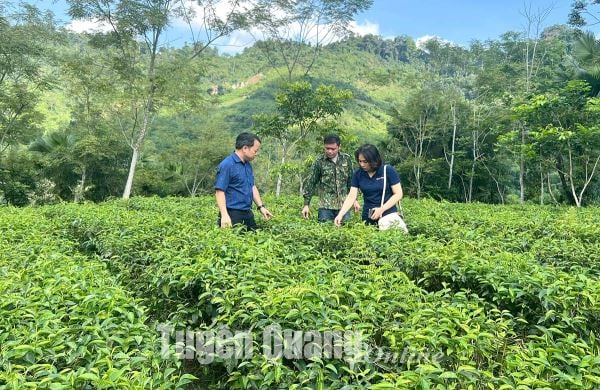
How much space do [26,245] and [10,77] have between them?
17233 millimetres

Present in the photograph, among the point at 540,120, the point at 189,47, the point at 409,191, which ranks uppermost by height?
the point at 189,47

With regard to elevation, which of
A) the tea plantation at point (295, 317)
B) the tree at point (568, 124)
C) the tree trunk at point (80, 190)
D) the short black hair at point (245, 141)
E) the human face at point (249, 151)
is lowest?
the tree trunk at point (80, 190)

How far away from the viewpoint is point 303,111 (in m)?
13.6

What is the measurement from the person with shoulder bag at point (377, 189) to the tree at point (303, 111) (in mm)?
8161

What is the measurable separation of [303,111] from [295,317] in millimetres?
11877

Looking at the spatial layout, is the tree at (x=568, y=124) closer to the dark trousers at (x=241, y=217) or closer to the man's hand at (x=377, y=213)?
the man's hand at (x=377, y=213)

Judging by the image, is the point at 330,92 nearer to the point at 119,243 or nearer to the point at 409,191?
the point at 119,243

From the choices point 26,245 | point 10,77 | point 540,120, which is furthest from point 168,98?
point 26,245

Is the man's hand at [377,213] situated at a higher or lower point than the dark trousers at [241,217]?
higher

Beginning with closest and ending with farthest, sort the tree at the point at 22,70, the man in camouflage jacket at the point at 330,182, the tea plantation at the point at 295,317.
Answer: the tea plantation at the point at 295,317, the man in camouflage jacket at the point at 330,182, the tree at the point at 22,70

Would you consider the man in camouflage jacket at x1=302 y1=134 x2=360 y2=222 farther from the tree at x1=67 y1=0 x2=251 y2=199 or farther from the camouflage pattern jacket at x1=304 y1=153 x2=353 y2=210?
the tree at x1=67 y1=0 x2=251 y2=199

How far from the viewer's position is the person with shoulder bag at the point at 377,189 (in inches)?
201

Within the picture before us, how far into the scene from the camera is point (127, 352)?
2.01 meters

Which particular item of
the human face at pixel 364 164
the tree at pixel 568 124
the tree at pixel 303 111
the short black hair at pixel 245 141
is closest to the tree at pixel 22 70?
the tree at pixel 303 111
